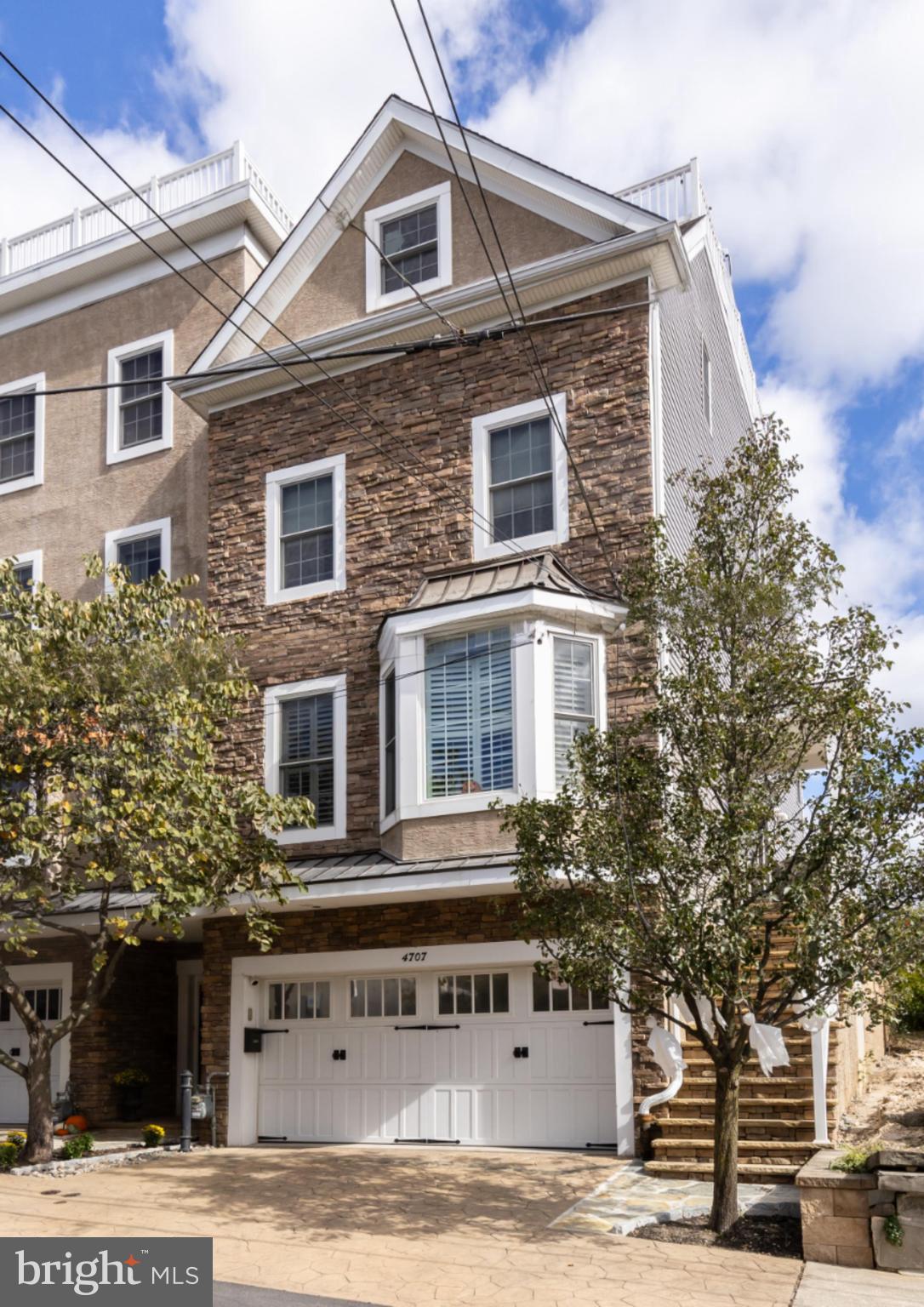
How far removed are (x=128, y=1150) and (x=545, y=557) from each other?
323 inches

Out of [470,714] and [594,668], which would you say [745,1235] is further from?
[470,714]

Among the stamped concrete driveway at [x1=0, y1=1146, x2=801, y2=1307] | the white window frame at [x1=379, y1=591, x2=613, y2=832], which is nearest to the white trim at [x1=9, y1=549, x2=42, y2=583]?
the white window frame at [x1=379, y1=591, x2=613, y2=832]

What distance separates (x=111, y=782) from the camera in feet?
46.1

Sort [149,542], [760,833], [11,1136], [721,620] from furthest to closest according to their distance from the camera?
1. [149,542]
2. [11,1136]
3. [721,620]
4. [760,833]

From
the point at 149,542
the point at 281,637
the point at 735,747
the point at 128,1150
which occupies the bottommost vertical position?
the point at 128,1150

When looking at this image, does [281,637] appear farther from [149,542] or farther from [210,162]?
[210,162]

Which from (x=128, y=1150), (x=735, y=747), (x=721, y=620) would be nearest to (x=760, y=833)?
(x=735, y=747)

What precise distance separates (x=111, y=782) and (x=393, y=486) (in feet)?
16.9

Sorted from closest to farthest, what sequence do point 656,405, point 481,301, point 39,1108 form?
point 39,1108, point 656,405, point 481,301

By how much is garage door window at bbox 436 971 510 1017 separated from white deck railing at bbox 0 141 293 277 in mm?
11723

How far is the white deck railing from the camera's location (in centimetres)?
1991

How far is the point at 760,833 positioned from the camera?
32.3 ft

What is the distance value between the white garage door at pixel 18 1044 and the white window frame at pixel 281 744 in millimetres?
5403

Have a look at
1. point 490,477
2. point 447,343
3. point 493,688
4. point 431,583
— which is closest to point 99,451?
point 431,583
